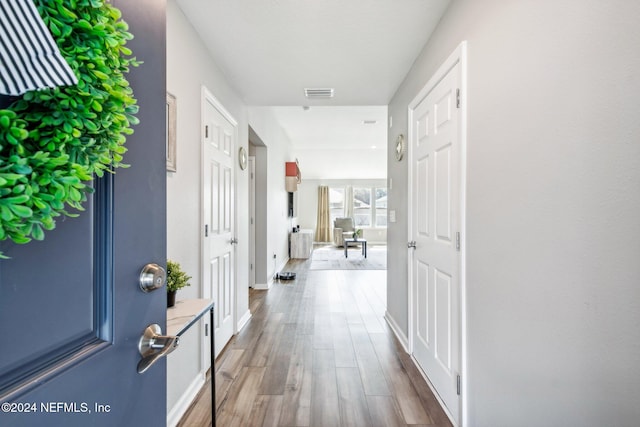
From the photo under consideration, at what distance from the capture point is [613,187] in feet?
2.63

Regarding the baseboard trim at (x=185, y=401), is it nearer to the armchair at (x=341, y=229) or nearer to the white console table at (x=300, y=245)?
the white console table at (x=300, y=245)

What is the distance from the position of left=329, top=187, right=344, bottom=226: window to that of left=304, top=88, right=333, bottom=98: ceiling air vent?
24.6ft

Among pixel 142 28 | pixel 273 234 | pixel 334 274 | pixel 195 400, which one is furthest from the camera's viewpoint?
pixel 334 274

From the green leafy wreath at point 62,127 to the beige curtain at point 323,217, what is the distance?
10.0 metres

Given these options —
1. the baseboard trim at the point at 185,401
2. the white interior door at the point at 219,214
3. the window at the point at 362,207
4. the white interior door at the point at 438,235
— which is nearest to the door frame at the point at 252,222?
the white interior door at the point at 219,214

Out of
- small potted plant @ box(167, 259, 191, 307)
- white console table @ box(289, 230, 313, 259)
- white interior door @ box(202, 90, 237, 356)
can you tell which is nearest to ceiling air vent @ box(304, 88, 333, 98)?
white interior door @ box(202, 90, 237, 356)

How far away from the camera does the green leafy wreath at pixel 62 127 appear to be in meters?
0.34

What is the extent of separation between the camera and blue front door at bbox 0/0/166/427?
16.0 inches

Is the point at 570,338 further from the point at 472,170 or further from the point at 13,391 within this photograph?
the point at 13,391

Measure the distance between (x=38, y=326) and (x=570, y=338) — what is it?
49.4 inches

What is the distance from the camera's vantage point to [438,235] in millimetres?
2008

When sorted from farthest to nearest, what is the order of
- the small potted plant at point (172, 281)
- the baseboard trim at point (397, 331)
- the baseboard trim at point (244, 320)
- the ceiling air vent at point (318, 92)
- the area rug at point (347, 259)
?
1. the area rug at point (347, 259)
2. the baseboard trim at point (244, 320)
3. the ceiling air vent at point (318, 92)
4. the baseboard trim at point (397, 331)
5. the small potted plant at point (172, 281)

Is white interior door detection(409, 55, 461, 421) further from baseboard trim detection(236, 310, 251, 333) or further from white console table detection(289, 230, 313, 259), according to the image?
white console table detection(289, 230, 313, 259)

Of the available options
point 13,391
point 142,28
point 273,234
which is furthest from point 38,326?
point 273,234
